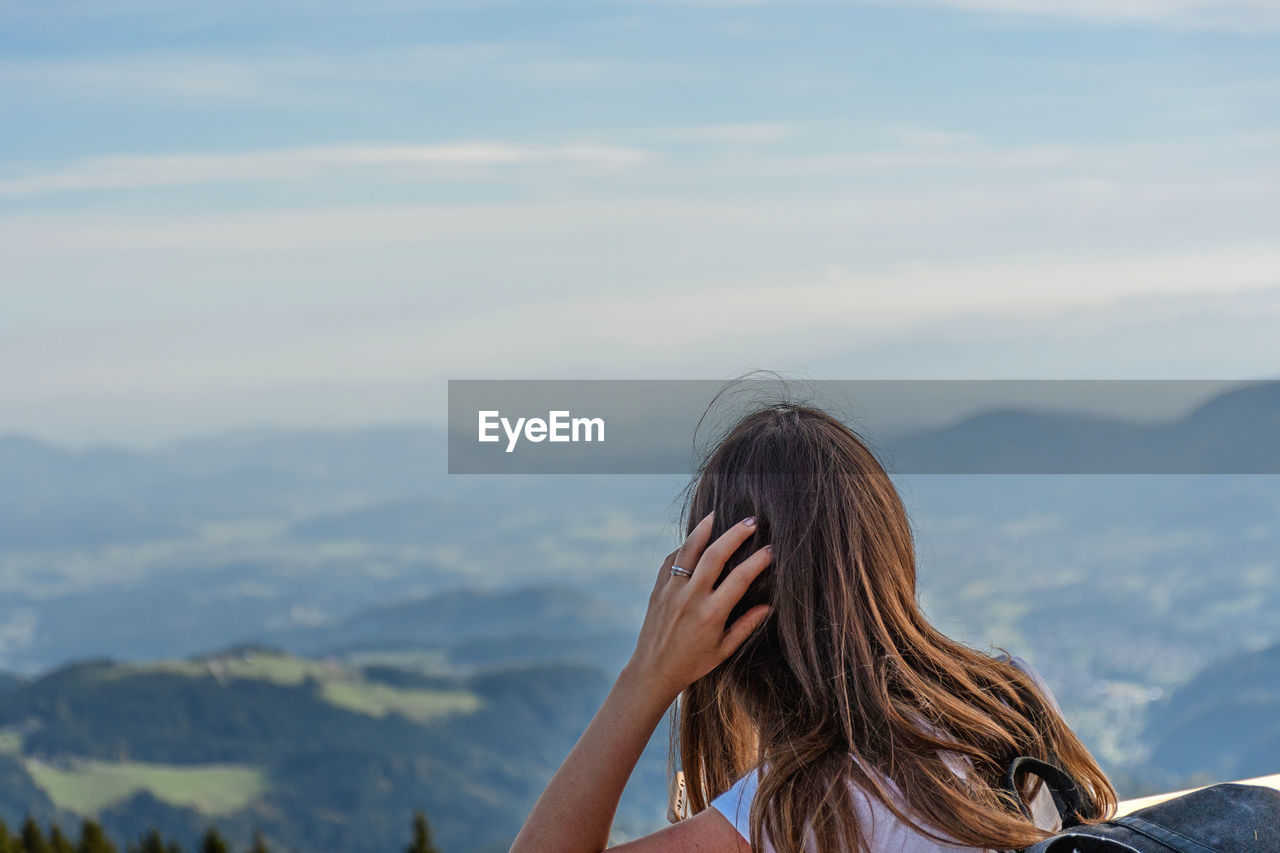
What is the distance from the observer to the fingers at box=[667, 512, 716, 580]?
114 cm

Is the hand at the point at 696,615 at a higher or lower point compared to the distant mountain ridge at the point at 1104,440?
higher

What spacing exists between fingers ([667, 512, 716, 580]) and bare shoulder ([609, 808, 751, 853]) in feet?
0.81

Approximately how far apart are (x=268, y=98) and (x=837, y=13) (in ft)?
81.2

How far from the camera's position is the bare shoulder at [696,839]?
980 mm

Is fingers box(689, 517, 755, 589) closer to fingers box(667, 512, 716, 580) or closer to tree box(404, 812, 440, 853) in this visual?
fingers box(667, 512, 716, 580)

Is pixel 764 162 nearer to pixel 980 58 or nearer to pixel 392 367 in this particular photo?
pixel 980 58

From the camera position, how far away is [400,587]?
5850 centimetres

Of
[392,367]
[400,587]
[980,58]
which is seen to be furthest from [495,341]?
[980,58]

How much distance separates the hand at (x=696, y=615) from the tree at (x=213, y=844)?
4.74 m
